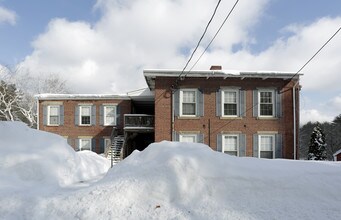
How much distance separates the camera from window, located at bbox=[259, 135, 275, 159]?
2144 centimetres

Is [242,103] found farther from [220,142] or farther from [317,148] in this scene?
[317,148]

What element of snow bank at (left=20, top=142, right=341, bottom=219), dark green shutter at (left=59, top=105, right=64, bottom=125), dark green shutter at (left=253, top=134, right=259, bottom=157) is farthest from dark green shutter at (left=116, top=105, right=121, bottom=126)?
snow bank at (left=20, top=142, right=341, bottom=219)

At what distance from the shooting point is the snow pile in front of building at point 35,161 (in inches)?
361

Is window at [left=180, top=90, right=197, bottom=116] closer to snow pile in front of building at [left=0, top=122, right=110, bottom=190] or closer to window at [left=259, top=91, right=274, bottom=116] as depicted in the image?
window at [left=259, top=91, right=274, bottom=116]

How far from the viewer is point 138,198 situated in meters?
5.95

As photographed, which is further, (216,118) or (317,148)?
(317,148)

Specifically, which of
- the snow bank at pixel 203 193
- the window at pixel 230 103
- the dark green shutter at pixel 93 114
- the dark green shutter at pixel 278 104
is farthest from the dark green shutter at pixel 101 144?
the snow bank at pixel 203 193

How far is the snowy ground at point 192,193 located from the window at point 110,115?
18872mm

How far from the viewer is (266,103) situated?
70.9ft

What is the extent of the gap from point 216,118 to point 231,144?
1.91 metres

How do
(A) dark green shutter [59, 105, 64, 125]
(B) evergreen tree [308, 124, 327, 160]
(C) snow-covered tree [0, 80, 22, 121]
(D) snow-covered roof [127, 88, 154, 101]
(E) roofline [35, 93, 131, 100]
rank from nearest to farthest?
(D) snow-covered roof [127, 88, 154, 101] → (E) roofline [35, 93, 131, 100] → (A) dark green shutter [59, 105, 64, 125] → (B) evergreen tree [308, 124, 327, 160] → (C) snow-covered tree [0, 80, 22, 121]

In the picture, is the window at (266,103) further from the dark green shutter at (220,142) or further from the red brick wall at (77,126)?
the red brick wall at (77,126)

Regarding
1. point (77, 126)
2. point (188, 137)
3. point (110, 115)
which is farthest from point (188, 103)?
point (77, 126)

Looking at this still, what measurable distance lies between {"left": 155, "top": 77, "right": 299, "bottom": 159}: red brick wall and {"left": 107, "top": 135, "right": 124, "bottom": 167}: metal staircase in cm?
361
